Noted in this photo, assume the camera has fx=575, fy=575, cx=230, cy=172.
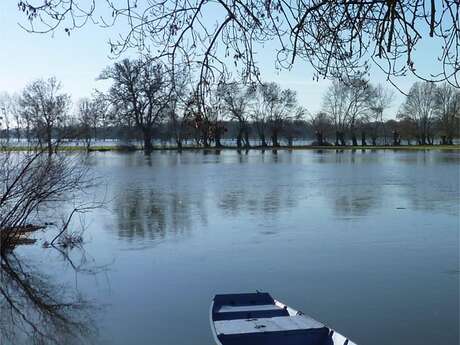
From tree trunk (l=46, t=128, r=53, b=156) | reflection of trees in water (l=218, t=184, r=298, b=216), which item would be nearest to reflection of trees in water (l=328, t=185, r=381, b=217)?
reflection of trees in water (l=218, t=184, r=298, b=216)

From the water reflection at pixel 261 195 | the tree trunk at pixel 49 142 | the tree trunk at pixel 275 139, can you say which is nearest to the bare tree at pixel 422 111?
the tree trunk at pixel 275 139

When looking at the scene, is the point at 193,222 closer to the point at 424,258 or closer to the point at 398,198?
the point at 424,258

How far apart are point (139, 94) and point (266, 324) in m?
12.4

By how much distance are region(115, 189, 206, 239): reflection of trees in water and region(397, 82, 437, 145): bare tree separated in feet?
206

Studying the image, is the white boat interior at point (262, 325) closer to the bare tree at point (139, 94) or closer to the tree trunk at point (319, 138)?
the bare tree at point (139, 94)

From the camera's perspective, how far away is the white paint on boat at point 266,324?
7.02 m

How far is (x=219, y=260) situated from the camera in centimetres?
1157

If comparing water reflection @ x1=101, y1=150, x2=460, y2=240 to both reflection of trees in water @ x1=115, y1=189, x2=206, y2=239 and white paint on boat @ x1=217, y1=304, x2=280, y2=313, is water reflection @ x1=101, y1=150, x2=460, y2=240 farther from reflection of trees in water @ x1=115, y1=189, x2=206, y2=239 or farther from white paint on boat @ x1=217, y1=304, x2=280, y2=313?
white paint on boat @ x1=217, y1=304, x2=280, y2=313

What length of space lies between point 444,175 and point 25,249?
22.7 metres

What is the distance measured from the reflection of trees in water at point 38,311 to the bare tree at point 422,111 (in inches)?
2910

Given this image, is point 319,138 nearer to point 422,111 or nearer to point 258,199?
point 422,111

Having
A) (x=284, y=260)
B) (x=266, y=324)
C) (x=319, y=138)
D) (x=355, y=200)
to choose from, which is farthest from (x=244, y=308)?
(x=319, y=138)

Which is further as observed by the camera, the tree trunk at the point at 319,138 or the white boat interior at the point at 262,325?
the tree trunk at the point at 319,138

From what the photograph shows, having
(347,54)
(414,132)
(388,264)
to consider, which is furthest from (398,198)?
(414,132)
